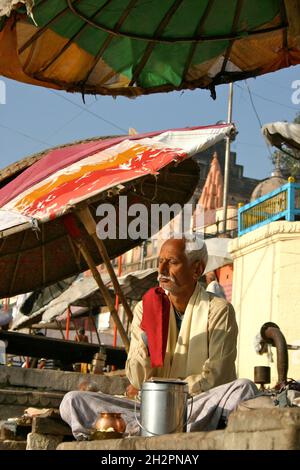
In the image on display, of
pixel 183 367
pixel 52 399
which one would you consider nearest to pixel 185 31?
pixel 183 367

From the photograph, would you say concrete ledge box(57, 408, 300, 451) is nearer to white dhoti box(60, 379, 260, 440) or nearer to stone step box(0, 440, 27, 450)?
white dhoti box(60, 379, 260, 440)

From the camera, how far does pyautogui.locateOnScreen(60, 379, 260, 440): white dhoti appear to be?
4891mm

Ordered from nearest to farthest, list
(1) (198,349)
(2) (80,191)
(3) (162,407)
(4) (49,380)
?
(3) (162,407) → (1) (198,349) → (2) (80,191) → (4) (49,380)

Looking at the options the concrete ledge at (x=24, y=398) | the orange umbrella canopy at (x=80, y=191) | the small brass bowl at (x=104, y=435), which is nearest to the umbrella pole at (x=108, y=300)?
the orange umbrella canopy at (x=80, y=191)

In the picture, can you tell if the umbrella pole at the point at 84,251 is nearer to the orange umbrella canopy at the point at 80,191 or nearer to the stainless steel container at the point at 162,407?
the orange umbrella canopy at the point at 80,191

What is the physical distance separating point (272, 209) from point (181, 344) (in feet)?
39.6

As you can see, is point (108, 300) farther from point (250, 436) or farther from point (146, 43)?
point (250, 436)

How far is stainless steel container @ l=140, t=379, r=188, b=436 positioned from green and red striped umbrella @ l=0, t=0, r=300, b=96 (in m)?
2.68

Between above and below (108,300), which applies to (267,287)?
above

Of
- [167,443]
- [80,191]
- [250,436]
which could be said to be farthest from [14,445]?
[250,436]

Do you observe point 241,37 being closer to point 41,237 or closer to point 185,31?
point 185,31

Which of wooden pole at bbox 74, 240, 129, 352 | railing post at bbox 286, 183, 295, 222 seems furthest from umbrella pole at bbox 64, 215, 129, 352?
railing post at bbox 286, 183, 295, 222

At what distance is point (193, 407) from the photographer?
4.97 metres

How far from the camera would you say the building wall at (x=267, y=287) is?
615 inches
